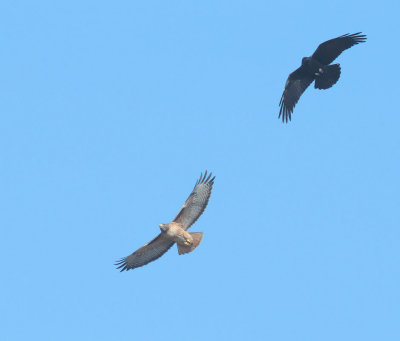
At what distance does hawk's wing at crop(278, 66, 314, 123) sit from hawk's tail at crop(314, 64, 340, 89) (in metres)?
→ 0.96

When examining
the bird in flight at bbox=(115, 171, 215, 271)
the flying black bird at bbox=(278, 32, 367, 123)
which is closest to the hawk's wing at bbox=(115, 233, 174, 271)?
the bird in flight at bbox=(115, 171, 215, 271)

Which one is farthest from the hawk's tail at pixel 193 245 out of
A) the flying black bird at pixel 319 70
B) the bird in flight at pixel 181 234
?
the flying black bird at pixel 319 70


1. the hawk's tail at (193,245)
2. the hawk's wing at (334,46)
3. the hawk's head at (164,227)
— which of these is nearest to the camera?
the hawk's tail at (193,245)

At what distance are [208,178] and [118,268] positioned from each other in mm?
2817

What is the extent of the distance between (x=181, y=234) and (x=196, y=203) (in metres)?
0.98

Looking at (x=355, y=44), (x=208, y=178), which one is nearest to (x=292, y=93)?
(x=355, y=44)

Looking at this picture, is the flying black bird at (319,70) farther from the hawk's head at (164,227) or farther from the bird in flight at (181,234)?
the hawk's head at (164,227)

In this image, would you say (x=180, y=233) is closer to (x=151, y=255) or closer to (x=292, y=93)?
(x=151, y=255)

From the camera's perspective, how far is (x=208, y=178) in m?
17.0

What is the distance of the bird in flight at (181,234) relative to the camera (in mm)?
16109

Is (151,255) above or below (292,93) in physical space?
below

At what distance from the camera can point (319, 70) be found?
62.6 feet

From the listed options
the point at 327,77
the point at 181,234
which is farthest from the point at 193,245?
the point at 327,77

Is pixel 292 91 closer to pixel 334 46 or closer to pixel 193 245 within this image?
pixel 334 46
